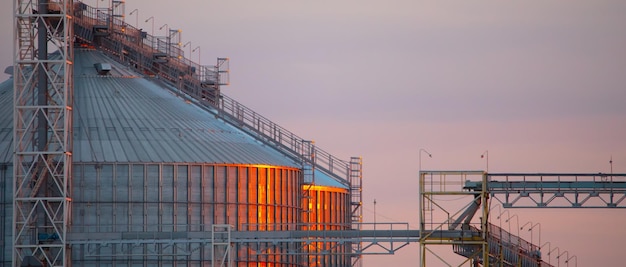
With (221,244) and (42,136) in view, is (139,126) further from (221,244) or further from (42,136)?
(221,244)

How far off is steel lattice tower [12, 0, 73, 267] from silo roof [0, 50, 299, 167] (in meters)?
→ 2.58

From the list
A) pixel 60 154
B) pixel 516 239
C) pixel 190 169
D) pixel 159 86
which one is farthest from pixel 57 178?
pixel 516 239

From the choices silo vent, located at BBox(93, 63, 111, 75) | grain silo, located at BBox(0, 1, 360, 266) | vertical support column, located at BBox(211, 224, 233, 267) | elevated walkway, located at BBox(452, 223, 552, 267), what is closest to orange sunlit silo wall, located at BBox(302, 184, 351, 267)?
grain silo, located at BBox(0, 1, 360, 266)

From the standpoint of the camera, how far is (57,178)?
394ft

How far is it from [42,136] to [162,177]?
363 inches

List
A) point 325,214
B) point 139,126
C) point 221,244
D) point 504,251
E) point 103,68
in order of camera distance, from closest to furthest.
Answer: point 221,244 → point 504,251 → point 139,126 → point 103,68 → point 325,214

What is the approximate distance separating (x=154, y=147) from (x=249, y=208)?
848 centimetres

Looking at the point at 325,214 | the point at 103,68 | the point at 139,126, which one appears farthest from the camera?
the point at 325,214

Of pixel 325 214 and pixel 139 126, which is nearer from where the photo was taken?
pixel 139 126

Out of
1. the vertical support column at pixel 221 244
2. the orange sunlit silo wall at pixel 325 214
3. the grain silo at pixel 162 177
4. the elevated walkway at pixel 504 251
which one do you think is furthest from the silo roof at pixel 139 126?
the elevated walkway at pixel 504 251

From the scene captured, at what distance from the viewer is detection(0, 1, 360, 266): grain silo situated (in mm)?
120562

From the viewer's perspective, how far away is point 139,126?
127625mm

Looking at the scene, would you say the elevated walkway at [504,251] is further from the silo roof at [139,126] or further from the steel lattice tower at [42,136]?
the steel lattice tower at [42,136]

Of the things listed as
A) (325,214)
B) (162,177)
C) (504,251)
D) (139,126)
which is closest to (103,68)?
(139,126)
